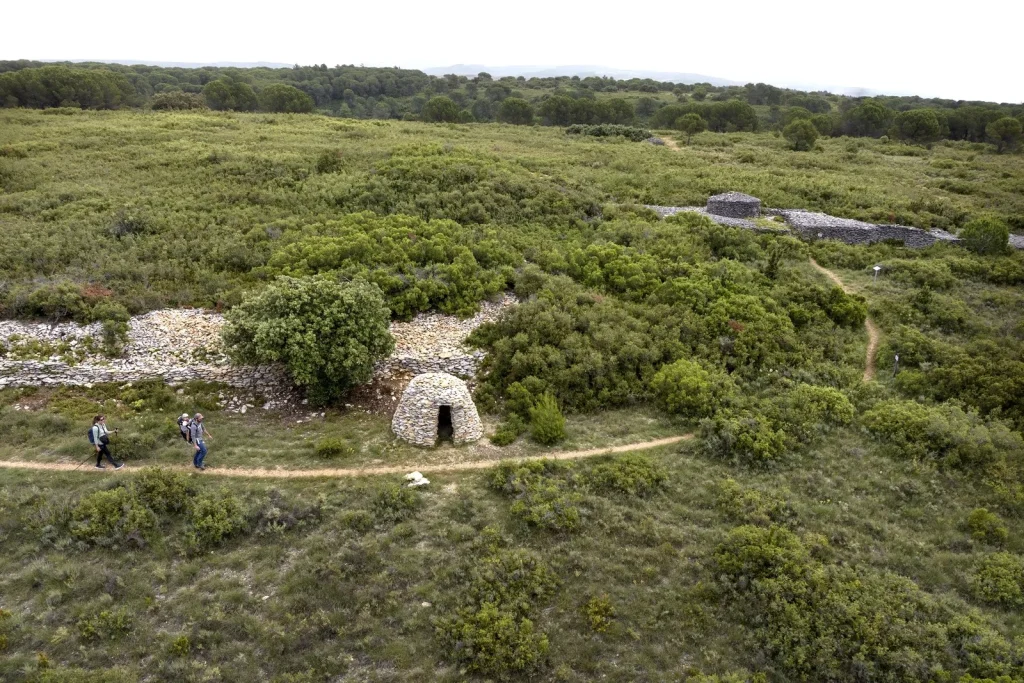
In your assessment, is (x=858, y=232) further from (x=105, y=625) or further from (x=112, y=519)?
(x=105, y=625)

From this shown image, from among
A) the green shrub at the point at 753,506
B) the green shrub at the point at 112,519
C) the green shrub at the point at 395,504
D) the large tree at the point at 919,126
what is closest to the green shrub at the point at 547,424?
the green shrub at the point at 395,504

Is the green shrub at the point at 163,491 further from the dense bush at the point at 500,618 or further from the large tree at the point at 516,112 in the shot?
the large tree at the point at 516,112

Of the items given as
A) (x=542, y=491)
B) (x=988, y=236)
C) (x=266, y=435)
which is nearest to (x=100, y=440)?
(x=266, y=435)

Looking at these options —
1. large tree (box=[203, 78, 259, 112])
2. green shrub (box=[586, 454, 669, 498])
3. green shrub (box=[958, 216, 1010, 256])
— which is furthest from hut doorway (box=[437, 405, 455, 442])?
large tree (box=[203, 78, 259, 112])

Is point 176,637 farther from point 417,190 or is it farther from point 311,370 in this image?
point 417,190

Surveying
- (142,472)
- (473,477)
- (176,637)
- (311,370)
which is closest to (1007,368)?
(473,477)
